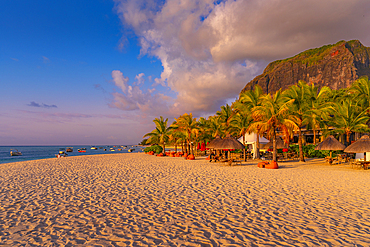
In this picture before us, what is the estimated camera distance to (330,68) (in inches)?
5157

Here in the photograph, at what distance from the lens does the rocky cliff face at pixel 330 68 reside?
12425 cm

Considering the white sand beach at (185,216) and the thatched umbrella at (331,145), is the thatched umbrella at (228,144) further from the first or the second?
the white sand beach at (185,216)

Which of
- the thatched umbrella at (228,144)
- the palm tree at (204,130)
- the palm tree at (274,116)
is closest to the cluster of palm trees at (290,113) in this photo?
the palm tree at (274,116)

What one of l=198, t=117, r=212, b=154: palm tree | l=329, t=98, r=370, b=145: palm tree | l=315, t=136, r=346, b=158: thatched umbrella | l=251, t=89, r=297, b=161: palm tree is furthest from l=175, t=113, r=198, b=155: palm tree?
l=329, t=98, r=370, b=145: palm tree

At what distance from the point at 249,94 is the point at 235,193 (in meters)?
15.1

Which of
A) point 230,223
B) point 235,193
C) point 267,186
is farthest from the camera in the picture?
point 267,186

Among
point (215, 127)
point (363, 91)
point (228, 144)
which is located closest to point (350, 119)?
point (363, 91)

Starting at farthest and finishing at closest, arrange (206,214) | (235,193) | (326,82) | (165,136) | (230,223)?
(326,82) → (165,136) → (235,193) → (206,214) → (230,223)

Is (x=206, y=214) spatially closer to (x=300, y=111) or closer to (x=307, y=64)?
(x=300, y=111)

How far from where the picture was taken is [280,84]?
151625mm

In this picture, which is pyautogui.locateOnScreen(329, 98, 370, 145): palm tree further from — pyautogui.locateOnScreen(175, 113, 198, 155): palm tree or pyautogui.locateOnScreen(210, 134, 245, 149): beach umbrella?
pyautogui.locateOnScreen(175, 113, 198, 155): palm tree

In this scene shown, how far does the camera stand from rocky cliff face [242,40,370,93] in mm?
124250

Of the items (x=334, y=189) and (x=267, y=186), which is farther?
(x=267, y=186)

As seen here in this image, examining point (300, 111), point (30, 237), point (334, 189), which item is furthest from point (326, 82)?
point (30, 237)
